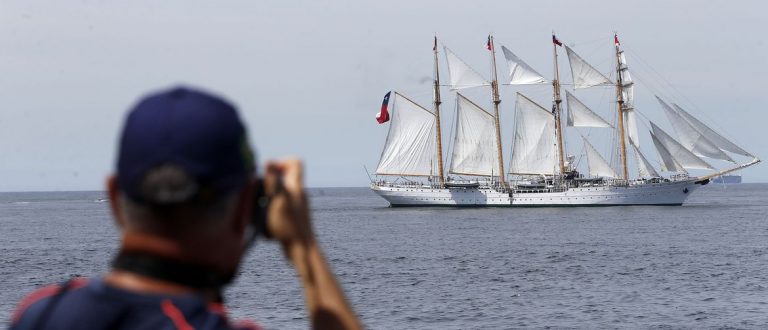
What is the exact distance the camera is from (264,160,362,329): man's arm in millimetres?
1721

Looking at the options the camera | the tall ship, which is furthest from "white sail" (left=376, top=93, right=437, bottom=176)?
the camera

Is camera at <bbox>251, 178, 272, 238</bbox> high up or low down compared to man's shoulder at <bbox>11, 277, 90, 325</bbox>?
up

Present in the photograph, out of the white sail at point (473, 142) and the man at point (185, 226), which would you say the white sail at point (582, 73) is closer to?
the white sail at point (473, 142)

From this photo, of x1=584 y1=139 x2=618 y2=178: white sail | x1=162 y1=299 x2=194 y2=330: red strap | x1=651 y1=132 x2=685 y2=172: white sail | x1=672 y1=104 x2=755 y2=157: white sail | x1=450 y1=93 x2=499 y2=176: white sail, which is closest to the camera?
x1=162 y1=299 x2=194 y2=330: red strap

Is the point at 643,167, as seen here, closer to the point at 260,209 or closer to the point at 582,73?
the point at 582,73

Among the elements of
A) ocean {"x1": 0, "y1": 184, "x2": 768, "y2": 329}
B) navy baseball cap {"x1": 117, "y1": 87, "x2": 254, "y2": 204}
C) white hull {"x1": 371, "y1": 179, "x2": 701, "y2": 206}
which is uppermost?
navy baseball cap {"x1": 117, "y1": 87, "x2": 254, "y2": 204}

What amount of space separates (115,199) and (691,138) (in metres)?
97.6

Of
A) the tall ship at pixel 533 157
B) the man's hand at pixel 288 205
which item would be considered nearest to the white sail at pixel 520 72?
the tall ship at pixel 533 157

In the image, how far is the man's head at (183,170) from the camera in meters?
1.59

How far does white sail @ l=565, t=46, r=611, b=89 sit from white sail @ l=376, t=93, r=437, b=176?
18183 millimetres

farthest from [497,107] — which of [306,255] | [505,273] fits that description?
[306,255]

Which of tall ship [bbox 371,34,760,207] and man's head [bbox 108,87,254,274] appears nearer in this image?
man's head [bbox 108,87,254,274]

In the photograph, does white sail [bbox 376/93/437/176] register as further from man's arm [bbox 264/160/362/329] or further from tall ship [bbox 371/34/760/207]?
man's arm [bbox 264/160/362/329]

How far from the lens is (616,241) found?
5953cm
